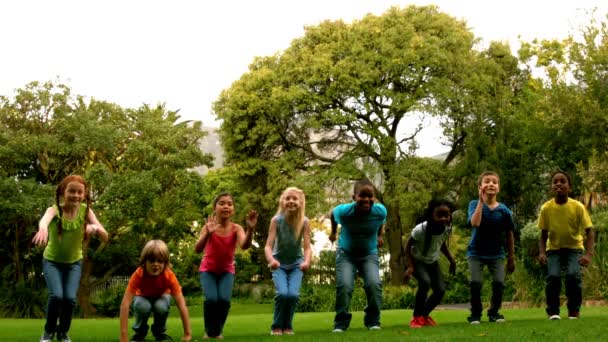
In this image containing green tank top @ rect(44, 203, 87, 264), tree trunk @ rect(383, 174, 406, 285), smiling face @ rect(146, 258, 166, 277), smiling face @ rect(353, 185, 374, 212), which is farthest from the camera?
tree trunk @ rect(383, 174, 406, 285)

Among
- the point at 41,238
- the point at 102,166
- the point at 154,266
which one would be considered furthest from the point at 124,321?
the point at 102,166

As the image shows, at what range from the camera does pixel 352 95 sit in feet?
121

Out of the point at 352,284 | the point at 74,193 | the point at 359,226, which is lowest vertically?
the point at 352,284

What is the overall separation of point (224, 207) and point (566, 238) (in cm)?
454

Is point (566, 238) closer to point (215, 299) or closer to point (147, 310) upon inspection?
point (215, 299)

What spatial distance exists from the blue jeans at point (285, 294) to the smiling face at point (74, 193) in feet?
7.78

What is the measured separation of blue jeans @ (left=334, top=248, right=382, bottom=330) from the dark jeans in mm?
686

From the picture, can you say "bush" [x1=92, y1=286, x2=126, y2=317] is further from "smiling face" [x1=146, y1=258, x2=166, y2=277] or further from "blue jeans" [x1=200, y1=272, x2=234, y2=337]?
"smiling face" [x1=146, y1=258, x2=166, y2=277]

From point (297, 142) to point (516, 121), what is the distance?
9156 mm

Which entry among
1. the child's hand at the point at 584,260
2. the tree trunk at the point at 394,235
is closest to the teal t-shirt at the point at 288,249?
the child's hand at the point at 584,260

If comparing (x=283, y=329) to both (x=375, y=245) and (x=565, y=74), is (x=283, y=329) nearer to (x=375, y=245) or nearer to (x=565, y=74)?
(x=375, y=245)

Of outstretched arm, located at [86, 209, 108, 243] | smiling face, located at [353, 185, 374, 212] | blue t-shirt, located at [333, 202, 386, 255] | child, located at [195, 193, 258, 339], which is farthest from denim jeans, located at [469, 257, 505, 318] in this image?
outstretched arm, located at [86, 209, 108, 243]

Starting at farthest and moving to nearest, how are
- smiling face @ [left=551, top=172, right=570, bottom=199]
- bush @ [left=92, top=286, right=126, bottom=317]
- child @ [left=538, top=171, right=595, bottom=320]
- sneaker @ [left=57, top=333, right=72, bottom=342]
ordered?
bush @ [left=92, top=286, right=126, bottom=317], child @ [left=538, top=171, right=595, bottom=320], smiling face @ [left=551, top=172, right=570, bottom=199], sneaker @ [left=57, top=333, right=72, bottom=342]

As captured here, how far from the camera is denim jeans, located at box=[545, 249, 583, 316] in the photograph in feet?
38.9
